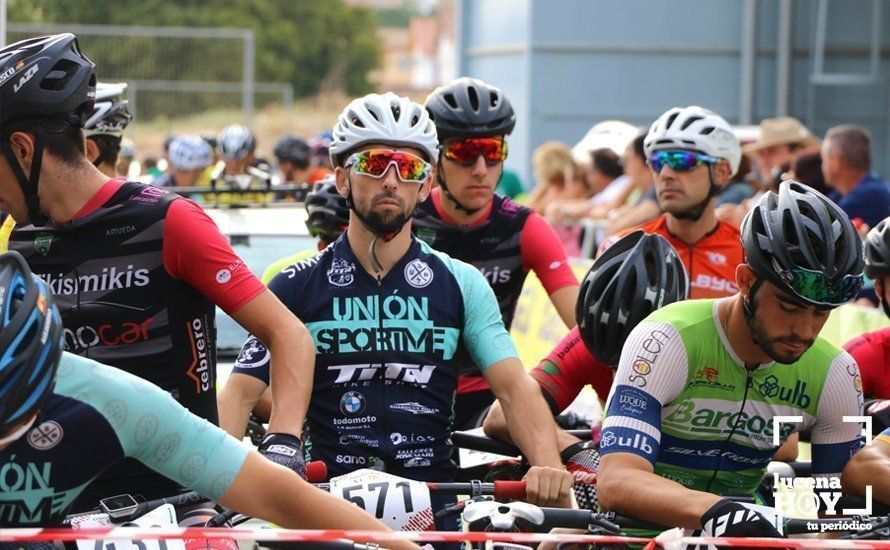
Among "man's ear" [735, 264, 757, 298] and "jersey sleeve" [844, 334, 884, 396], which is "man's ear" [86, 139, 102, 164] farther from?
"jersey sleeve" [844, 334, 884, 396]

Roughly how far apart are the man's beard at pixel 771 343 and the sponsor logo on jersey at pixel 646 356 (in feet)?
0.93

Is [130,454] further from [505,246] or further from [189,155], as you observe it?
[189,155]

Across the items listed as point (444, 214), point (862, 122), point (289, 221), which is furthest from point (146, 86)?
point (444, 214)

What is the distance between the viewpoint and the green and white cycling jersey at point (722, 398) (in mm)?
4613

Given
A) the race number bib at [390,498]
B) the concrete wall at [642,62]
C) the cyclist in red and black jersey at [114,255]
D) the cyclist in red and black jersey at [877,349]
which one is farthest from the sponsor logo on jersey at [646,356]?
the concrete wall at [642,62]

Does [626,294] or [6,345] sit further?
[626,294]

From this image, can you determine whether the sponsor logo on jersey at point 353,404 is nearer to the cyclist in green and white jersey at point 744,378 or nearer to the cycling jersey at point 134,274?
the cycling jersey at point 134,274

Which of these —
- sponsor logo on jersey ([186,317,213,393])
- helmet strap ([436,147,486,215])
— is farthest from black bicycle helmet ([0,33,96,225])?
helmet strap ([436,147,486,215])

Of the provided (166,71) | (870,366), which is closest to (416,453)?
(870,366)

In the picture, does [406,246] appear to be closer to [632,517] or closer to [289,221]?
[632,517]

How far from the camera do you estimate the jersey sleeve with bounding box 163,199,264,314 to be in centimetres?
466

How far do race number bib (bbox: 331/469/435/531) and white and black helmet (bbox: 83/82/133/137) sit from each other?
286cm

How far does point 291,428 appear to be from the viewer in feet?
15.0

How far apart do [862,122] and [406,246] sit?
2055 cm
